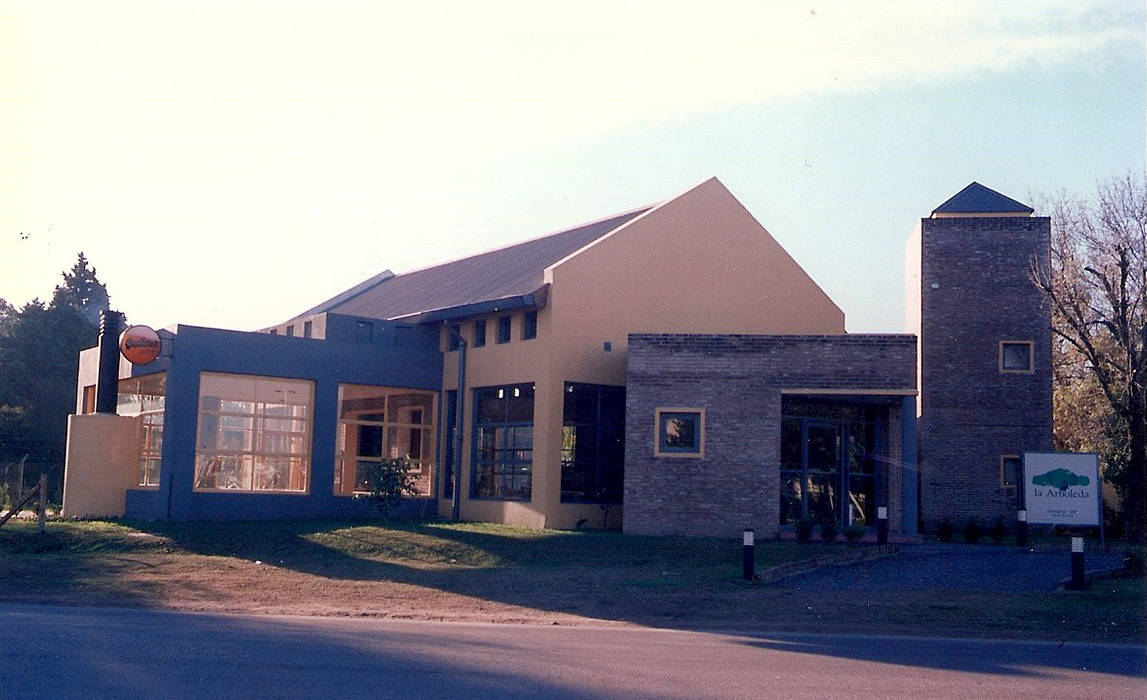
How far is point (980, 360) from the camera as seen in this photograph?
2936cm

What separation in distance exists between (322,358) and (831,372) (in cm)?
1264

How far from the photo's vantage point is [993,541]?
86.3 ft

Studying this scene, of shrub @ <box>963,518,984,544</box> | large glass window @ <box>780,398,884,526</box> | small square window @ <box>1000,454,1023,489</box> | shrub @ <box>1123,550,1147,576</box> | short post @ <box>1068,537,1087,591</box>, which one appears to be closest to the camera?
short post @ <box>1068,537,1087,591</box>

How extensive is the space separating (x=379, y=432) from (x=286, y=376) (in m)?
3.06

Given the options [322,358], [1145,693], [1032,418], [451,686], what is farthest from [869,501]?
[451,686]

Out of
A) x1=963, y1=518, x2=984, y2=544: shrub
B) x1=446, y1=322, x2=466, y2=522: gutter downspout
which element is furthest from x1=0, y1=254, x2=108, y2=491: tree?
x1=963, y1=518, x2=984, y2=544: shrub

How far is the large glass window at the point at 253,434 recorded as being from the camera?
27.4 m

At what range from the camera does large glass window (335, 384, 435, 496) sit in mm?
29516

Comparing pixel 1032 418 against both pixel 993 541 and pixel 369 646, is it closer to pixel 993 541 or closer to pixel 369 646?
pixel 993 541

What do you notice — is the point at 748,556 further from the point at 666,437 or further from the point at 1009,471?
the point at 1009,471

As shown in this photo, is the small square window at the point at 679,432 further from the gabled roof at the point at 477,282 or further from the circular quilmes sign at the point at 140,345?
the circular quilmes sign at the point at 140,345

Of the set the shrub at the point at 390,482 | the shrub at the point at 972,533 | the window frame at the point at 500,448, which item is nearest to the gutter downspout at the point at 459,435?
the window frame at the point at 500,448

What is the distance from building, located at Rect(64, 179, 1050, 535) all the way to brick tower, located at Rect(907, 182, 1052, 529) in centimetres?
49

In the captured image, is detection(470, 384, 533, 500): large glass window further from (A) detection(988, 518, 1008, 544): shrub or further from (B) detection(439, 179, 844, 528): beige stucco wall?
(A) detection(988, 518, 1008, 544): shrub
